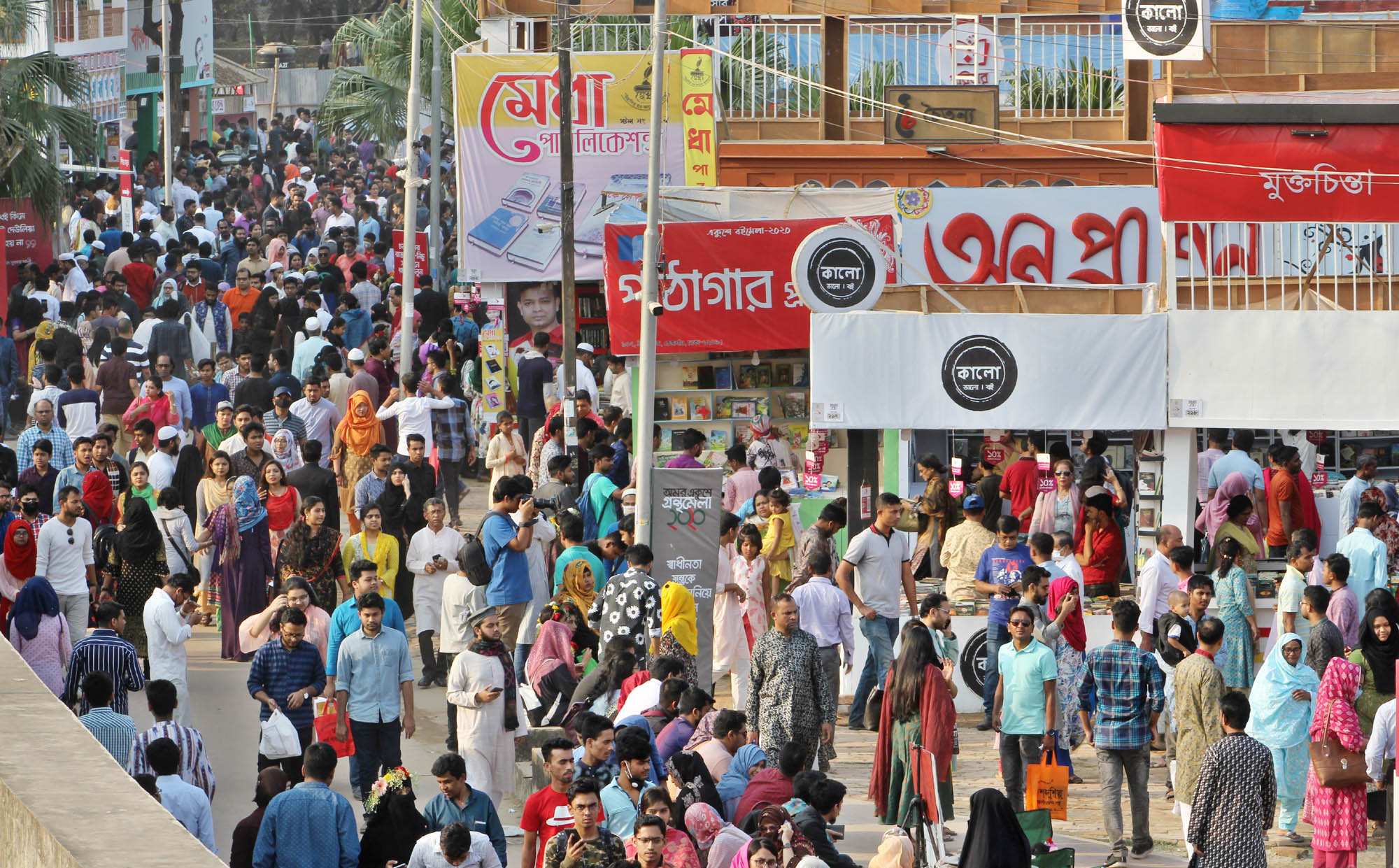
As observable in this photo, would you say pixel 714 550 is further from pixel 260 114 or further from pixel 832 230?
pixel 260 114

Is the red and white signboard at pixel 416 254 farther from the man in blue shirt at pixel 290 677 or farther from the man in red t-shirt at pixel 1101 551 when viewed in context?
the man in blue shirt at pixel 290 677

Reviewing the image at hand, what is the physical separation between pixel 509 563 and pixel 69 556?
10.0ft

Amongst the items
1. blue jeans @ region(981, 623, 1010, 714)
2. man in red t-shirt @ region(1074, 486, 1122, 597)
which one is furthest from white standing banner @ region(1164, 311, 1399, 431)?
Answer: blue jeans @ region(981, 623, 1010, 714)

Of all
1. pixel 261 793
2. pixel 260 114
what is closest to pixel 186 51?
pixel 260 114

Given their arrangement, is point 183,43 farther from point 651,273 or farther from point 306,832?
point 306,832

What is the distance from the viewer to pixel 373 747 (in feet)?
40.6

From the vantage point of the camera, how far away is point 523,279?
25141mm

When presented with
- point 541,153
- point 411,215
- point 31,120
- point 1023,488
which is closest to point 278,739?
point 1023,488

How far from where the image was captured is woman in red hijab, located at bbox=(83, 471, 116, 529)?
16.1 meters

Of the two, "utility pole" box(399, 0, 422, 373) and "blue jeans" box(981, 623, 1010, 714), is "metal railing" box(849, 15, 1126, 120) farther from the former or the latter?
"blue jeans" box(981, 623, 1010, 714)

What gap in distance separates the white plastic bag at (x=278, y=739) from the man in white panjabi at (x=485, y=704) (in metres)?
0.91

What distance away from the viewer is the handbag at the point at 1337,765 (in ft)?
37.5

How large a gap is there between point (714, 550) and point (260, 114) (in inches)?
2231

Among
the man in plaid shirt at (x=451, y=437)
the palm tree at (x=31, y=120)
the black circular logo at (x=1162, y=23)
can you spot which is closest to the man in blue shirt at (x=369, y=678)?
the man in plaid shirt at (x=451, y=437)
